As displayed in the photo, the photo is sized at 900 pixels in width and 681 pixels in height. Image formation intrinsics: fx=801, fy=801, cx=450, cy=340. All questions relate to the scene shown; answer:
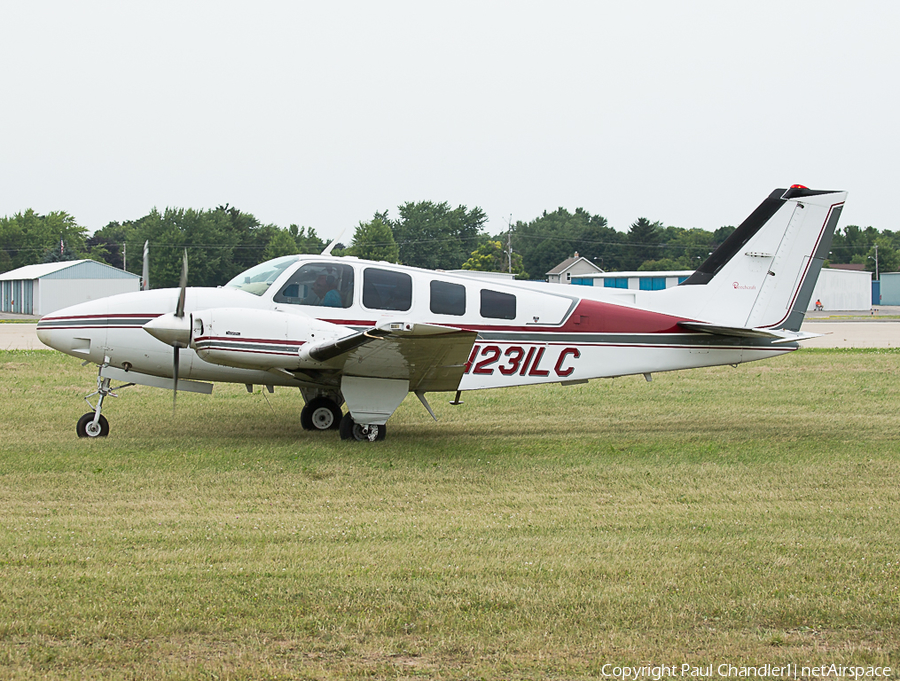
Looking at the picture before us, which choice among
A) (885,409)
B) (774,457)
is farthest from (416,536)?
(885,409)

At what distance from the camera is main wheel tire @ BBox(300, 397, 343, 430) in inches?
444

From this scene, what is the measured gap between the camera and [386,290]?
10.6m

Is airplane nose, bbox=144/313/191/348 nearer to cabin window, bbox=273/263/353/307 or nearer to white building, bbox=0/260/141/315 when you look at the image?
cabin window, bbox=273/263/353/307

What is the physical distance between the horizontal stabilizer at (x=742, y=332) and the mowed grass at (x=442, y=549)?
52.2 inches

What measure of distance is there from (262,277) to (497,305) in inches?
124

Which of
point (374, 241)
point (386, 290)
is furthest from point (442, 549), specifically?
point (374, 241)

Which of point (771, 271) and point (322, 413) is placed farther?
point (771, 271)

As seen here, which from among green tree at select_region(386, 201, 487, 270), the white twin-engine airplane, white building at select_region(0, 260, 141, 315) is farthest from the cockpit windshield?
green tree at select_region(386, 201, 487, 270)

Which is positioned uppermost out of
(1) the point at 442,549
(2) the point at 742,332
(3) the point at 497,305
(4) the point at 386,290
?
(4) the point at 386,290

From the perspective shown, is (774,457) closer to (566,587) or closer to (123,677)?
(566,587)

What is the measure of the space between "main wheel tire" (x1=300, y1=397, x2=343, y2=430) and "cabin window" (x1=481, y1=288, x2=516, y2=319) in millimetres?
2544

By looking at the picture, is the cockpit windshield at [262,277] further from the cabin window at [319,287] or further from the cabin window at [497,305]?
the cabin window at [497,305]

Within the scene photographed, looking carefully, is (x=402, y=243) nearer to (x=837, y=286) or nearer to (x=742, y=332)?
(x=837, y=286)

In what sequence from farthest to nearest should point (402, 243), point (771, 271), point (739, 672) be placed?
point (402, 243), point (771, 271), point (739, 672)
